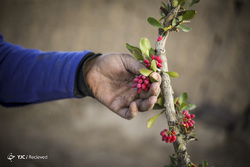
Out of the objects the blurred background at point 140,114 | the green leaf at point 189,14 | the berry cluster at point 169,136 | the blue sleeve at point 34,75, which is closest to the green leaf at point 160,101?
the berry cluster at point 169,136

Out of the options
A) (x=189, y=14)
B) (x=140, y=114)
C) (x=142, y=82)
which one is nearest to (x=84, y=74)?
(x=142, y=82)

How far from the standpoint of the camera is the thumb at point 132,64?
997 millimetres

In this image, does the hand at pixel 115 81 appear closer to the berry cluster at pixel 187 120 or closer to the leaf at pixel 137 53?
the leaf at pixel 137 53

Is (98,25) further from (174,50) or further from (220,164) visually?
(220,164)

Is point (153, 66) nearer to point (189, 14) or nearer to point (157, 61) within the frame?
point (157, 61)

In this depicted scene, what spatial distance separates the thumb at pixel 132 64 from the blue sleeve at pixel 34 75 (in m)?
0.31

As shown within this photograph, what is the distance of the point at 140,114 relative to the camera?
359 cm

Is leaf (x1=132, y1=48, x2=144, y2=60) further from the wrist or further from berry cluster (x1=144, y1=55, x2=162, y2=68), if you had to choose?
the wrist

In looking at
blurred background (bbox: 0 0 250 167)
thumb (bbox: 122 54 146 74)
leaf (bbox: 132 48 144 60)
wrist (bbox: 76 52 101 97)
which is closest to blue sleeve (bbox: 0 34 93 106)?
wrist (bbox: 76 52 101 97)

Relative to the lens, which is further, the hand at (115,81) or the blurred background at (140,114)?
the blurred background at (140,114)

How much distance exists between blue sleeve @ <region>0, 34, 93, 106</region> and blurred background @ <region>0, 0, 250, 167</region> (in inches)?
72.6

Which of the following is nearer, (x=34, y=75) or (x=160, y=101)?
(x=160, y=101)

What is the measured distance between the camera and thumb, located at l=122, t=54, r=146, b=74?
997mm

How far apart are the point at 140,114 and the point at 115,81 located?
2480mm
